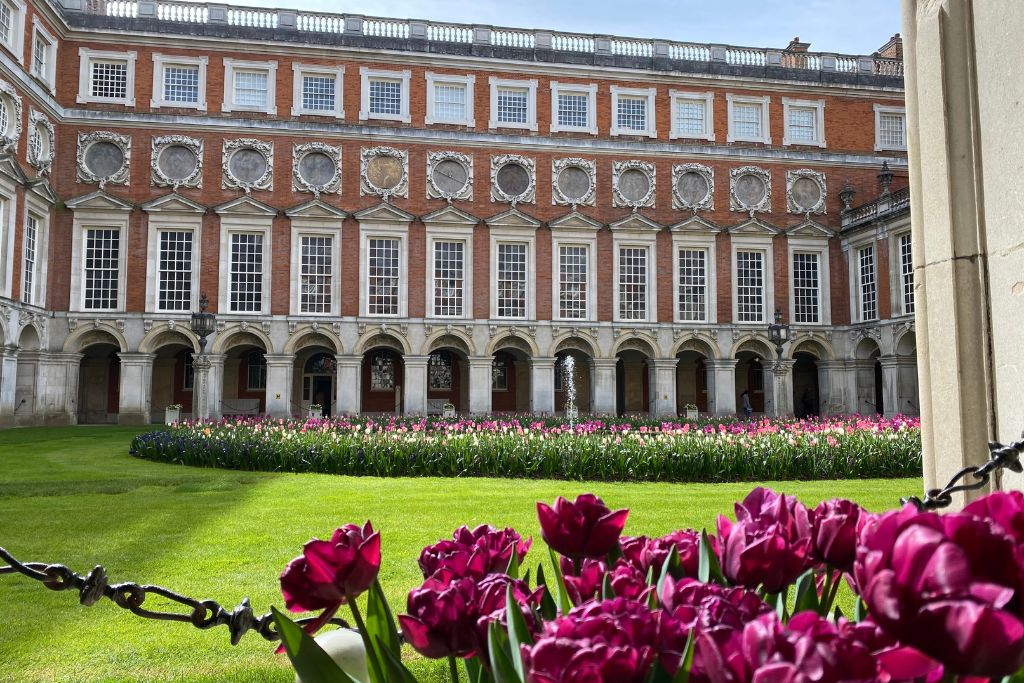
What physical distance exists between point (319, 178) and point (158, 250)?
7.23 metres

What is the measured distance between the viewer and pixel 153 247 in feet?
99.9

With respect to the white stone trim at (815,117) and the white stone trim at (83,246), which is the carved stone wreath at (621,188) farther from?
the white stone trim at (83,246)

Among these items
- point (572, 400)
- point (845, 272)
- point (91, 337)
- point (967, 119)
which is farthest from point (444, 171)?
point (967, 119)

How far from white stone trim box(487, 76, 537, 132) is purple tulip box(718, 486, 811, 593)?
3323 cm

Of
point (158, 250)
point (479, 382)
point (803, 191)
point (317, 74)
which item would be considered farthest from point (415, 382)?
point (803, 191)

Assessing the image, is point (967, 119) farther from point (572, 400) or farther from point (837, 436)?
point (572, 400)

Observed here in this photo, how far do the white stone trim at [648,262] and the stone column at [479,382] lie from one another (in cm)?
623

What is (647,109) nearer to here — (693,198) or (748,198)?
(693,198)

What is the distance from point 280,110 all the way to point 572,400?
18493mm

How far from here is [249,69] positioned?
31906 millimetres

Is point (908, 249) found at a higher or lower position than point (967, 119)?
higher

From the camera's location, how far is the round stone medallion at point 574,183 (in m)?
33.5

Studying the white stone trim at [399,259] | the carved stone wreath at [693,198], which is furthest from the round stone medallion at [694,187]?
the white stone trim at [399,259]

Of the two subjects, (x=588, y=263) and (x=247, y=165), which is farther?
(x=588, y=263)
